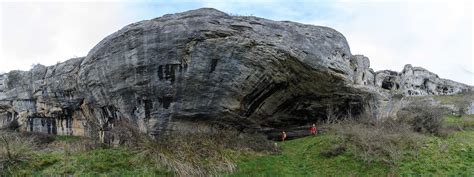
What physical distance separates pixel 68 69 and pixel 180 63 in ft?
31.0

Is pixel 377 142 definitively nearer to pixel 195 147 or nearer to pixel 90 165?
pixel 195 147

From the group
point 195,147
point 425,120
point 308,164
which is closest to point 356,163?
point 308,164

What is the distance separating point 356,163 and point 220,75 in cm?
717

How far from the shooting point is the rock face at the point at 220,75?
847 inches

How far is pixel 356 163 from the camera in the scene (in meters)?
18.8

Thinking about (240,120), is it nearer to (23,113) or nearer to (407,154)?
(407,154)

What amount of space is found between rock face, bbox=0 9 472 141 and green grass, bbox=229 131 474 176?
316cm

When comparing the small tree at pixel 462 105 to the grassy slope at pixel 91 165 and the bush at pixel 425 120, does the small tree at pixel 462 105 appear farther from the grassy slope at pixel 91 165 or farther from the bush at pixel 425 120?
the grassy slope at pixel 91 165

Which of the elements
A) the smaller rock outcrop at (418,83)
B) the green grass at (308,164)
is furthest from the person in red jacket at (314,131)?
the smaller rock outcrop at (418,83)

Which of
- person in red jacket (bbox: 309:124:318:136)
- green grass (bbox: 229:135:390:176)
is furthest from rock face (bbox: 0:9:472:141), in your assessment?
green grass (bbox: 229:135:390:176)

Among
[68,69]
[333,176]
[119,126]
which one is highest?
[68,69]

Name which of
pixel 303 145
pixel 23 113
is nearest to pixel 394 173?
pixel 303 145

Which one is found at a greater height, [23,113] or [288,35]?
[288,35]

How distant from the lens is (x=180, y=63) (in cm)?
2173
